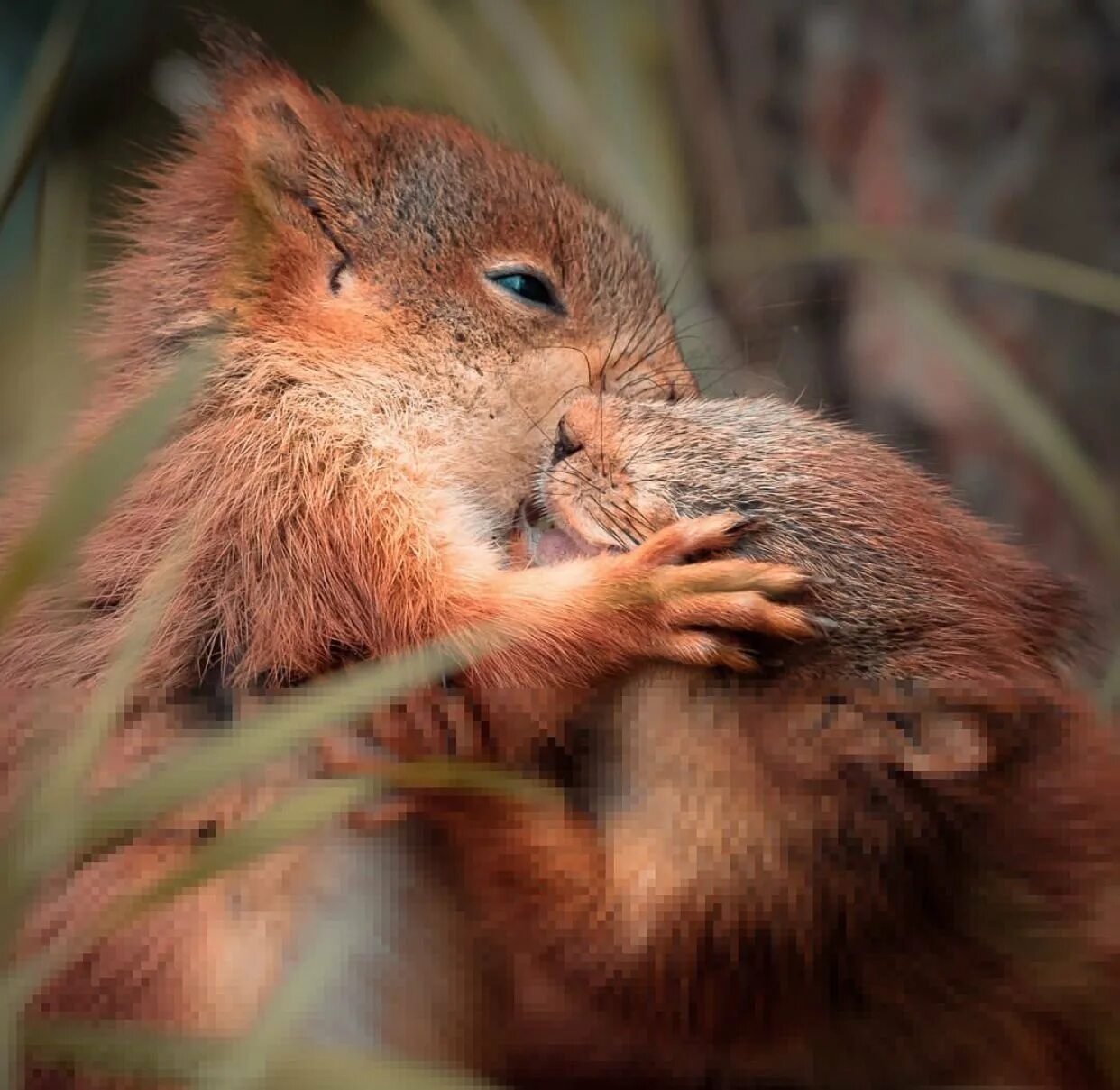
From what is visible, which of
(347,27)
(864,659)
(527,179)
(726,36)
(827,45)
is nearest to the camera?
(864,659)

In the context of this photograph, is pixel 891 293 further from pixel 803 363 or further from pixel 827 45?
pixel 827 45

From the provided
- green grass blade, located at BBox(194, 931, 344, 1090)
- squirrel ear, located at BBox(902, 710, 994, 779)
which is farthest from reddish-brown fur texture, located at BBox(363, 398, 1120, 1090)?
green grass blade, located at BBox(194, 931, 344, 1090)

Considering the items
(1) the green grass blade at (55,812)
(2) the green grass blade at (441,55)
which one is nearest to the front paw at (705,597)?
(1) the green grass blade at (55,812)

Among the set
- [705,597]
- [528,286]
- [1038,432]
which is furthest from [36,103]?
[1038,432]

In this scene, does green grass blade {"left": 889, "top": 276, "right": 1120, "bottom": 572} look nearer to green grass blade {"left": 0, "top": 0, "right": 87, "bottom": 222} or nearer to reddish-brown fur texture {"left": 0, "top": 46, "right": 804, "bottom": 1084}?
reddish-brown fur texture {"left": 0, "top": 46, "right": 804, "bottom": 1084}

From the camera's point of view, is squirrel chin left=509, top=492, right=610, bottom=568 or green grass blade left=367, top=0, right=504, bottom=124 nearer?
squirrel chin left=509, top=492, right=610, bottom=568

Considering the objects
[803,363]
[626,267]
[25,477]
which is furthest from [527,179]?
[803,363]

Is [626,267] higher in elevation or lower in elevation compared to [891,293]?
lower

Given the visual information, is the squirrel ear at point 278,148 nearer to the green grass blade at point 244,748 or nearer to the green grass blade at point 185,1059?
the green grass blade at point 244,748
